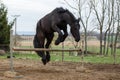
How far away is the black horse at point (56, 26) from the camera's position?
8.48 m

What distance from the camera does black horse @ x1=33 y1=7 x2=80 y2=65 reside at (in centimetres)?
848

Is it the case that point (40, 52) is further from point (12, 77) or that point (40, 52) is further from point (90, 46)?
point (90, 46)

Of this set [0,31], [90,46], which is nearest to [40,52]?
[0,31]

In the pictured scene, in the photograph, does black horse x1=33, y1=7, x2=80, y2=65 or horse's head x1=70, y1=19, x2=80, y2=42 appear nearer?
horse's head x1=70, y1=19, x2=80, y2=42

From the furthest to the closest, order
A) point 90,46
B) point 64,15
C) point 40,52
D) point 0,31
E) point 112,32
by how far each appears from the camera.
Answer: point 90,46, point 112,32, point 0,31, point 40,52, point 64,15

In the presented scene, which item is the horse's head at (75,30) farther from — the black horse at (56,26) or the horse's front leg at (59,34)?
the horse's front leg at (59,34)

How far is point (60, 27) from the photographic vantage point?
8.97m

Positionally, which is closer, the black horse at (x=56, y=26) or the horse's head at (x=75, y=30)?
the horse's head at (x=75, y=30)

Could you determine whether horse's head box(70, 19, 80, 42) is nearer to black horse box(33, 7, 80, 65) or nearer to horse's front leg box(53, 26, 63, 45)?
black horse box(33, 7, 80, 65)

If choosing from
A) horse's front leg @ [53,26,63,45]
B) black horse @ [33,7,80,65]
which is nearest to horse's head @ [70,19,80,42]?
black horse @ [33,7,80,65]

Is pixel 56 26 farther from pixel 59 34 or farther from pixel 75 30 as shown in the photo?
pixel 75 30

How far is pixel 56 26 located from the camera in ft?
28.6

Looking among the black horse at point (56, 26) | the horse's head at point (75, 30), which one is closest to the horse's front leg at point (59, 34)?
the black horse at point (56, 26)

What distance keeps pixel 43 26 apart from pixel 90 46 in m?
22.5
